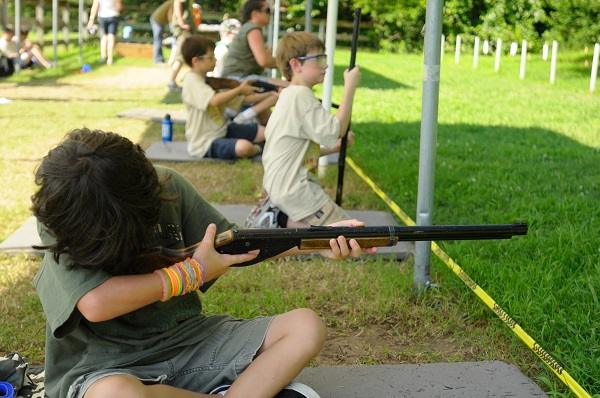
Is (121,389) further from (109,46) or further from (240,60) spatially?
(109,46)

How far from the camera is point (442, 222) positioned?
5418 mm

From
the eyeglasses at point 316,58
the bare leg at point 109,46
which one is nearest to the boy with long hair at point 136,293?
the eyeglasses at point 316,58

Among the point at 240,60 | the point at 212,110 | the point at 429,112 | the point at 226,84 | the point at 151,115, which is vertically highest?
the point at 429,112

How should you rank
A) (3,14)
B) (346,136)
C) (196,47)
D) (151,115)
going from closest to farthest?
(346,136)
(196,47)
(151,115)
(3,14)

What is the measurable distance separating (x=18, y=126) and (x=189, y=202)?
6.80 metres

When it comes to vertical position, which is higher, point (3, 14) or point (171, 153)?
point (3, 14)

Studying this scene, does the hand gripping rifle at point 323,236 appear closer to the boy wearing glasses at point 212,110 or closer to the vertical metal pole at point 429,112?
the vertical metal pole at point 429,112

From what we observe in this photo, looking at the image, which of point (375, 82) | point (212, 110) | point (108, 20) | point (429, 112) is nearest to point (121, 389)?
point (429, 112)

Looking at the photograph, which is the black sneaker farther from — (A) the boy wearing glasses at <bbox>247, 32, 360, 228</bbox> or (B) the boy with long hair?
(A) the boy wearing glasses at <bbox>247, 32, 360, 228</bbox>

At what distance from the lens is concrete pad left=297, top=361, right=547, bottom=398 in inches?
119

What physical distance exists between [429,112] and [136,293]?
195cm

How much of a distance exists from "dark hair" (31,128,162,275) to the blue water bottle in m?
5.83

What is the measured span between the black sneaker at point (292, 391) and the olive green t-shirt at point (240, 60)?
606 cm

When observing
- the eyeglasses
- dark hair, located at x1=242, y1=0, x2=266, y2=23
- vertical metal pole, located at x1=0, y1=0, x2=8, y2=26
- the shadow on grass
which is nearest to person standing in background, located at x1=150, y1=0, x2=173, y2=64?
vertical metal pole, located at x1=0, y1=0, x2=8, y2=26
